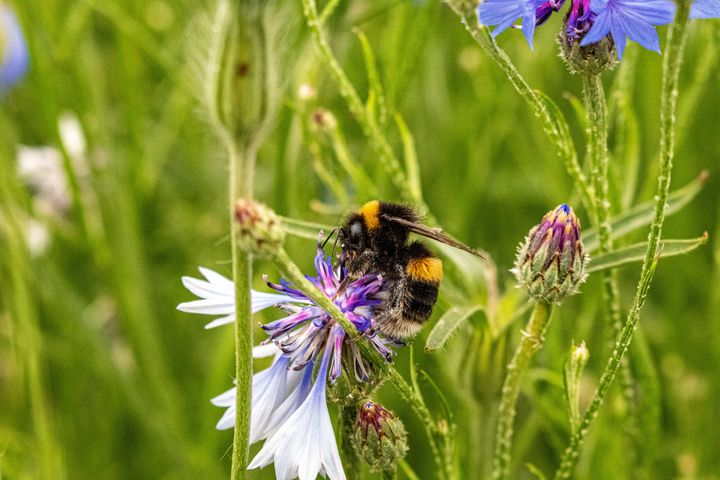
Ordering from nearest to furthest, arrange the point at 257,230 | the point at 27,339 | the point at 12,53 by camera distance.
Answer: the point at 257,230 < the point at 27,339 < the point at 12,53

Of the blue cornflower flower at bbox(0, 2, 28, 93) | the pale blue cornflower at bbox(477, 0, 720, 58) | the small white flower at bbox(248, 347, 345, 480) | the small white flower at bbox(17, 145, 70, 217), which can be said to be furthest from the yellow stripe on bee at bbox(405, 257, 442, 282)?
the small white flower at bbox(17, 145, 70, 217)

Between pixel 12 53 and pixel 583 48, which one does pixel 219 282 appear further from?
pixel 12 53

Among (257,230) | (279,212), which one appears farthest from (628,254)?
(279,212)

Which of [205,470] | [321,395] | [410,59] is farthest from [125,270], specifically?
[321,395]

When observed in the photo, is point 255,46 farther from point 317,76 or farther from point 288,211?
point 317,76

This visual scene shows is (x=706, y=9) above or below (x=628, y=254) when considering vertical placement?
above

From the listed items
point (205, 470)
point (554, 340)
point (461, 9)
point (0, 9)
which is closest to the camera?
point (461, 9)
